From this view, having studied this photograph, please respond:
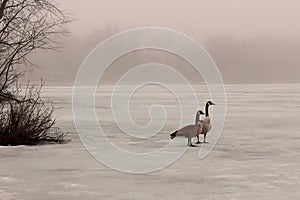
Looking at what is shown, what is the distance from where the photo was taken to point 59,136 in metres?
13.1

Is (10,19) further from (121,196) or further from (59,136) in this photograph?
(121,196)

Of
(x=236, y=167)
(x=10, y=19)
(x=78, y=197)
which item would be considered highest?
(x=10, y=19)

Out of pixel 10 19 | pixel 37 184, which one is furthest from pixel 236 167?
pixel 10 19

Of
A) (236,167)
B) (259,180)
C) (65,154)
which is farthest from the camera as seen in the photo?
(65,154)

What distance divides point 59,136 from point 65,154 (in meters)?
3.19

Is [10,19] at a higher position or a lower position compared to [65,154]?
higher

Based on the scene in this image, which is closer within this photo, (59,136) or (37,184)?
(37,184)

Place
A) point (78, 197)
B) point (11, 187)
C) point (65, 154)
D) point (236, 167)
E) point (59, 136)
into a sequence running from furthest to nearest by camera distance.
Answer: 1. point (59, 136)
2. point (65, 154)
3. point (236, 167)
4. point (11, 187)
5. point (78, 197)

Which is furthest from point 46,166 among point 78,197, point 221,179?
point 221,179

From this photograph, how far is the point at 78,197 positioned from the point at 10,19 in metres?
6.73

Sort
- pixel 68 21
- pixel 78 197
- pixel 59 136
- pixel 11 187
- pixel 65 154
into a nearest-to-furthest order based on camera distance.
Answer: pixel 78 197 → pixel 11 187 → pixel 65 154 → pixel 68 21 → pixel 59 136

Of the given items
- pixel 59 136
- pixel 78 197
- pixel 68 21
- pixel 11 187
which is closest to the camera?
pixel 78 197

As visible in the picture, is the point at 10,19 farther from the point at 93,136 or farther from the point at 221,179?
the point at 221,179

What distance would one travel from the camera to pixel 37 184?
6.96 meters
